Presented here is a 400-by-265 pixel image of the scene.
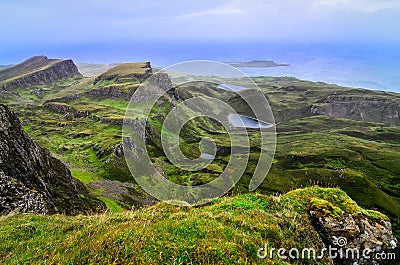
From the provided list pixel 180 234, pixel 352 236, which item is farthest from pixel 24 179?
pixel 352 236

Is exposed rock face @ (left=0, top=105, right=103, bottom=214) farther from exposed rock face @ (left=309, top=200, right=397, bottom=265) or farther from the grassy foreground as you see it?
exposed rock face @ (left=309, top=200, right=397, bottom=265)

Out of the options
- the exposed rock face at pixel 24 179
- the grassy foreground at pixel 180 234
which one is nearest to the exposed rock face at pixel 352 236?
the grassy foreground at pixel 180 234

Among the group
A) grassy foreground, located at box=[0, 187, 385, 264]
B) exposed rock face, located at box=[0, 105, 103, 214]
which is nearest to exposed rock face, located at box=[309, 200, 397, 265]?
grassy foreground, located at box=[0, 187, 385, 264]

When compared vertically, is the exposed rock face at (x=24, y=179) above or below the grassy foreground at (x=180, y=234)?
below

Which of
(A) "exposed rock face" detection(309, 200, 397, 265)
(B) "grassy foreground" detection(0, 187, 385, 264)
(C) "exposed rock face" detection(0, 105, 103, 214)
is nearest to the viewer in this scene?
(B) "grassy foreground" detection(0, 187, 385, 264)

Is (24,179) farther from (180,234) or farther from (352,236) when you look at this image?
(352,236)

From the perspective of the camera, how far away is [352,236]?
16609mm

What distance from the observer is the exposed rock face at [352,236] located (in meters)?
16.4

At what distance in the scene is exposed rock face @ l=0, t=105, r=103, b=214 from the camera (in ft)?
91.2

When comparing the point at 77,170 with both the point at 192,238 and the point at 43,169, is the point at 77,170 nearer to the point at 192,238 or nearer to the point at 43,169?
the point at 43,169

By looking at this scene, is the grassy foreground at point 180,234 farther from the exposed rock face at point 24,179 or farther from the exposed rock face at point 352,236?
the exposed rock face at point 24,179

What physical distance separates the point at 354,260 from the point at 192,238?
10173mm

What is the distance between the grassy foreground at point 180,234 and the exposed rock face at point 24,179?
5.98 metres

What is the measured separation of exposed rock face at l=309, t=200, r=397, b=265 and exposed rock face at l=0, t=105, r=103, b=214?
16.2 metres
